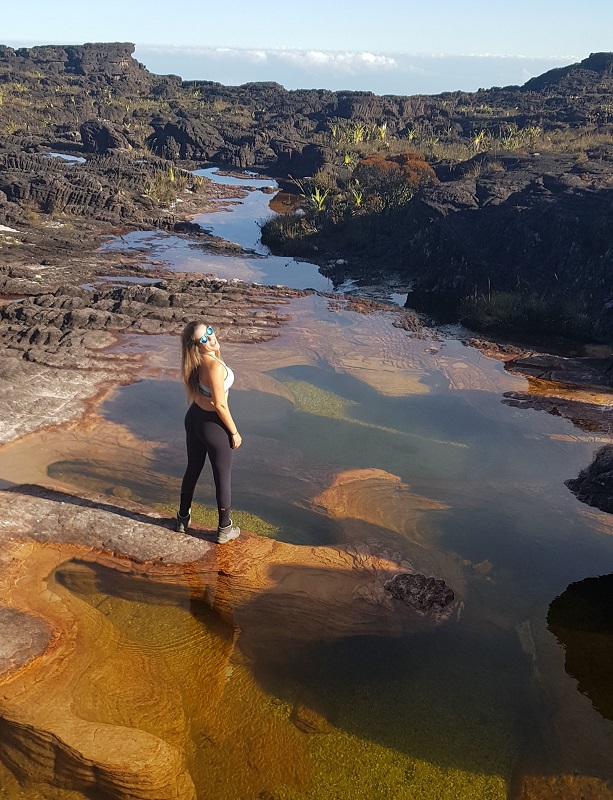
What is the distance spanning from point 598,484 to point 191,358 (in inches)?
178

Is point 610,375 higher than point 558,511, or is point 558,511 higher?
point 610,375

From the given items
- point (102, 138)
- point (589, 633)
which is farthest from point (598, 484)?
point (102, 138)

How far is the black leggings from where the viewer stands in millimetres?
5516

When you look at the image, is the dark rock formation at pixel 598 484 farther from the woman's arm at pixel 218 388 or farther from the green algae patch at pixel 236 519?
the woman's arm at pixel 218 388

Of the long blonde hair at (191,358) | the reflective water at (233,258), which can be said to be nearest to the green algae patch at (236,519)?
the long blonde hair at (191,358)

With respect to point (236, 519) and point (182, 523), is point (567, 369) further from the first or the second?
point (182, 523)

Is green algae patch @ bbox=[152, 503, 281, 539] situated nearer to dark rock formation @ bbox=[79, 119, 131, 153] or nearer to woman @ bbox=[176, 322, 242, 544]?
woman @ bbox=[176, 322, 242, 544]

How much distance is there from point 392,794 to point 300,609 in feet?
5.41

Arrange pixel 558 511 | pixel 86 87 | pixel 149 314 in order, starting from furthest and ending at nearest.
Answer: pixel 86 87
pixel 149 314
pixel 558 511

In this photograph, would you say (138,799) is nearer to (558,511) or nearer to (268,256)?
(558,511)

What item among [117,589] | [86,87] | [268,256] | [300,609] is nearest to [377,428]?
[300,609]

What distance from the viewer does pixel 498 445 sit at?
27.2 feet

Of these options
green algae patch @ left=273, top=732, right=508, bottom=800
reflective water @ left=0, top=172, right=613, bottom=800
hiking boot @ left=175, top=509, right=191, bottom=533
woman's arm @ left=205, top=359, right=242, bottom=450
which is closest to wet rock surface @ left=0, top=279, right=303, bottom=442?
reflective water @ left=0, top=172, right=613, bottom=800

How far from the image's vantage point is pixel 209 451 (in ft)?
18.4
